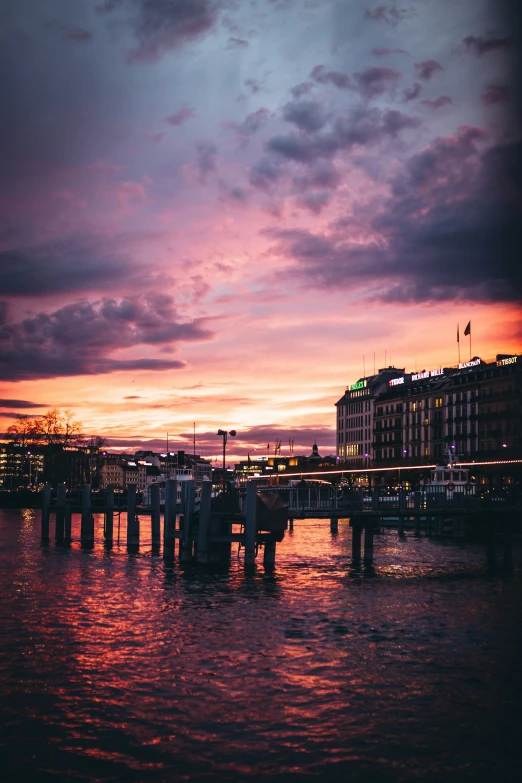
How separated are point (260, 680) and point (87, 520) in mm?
44474

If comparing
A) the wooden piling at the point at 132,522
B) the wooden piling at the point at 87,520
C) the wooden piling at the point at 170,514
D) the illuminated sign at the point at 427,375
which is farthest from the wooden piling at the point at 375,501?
the illuminated sign at the point at 427,375

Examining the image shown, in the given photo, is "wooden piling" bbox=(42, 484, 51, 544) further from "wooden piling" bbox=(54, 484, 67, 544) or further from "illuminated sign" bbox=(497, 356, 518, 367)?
"illuminated sign" bbox=(497, 356, 518, 367)

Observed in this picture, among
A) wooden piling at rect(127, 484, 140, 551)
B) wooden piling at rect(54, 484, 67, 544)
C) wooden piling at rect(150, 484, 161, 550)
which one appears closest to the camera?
wooden piling at rect(150, 484, 161, 550)

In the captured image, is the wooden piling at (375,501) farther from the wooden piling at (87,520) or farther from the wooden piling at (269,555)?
the wooden piling at (87,520)

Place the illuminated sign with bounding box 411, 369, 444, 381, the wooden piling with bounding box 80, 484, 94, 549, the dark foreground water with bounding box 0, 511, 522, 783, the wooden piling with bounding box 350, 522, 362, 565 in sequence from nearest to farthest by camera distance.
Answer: the dark foreground water with bounding box 0, 511, 522, 783, the wooden piling with bounding box 350, 522, 362, 565, the wooden piling with bounding box 80, 484, 94, 549, the illuminated sign with bounding box 411, 369, 444, 381

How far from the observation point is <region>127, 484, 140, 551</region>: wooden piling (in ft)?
198

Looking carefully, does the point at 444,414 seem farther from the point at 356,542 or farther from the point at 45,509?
the point at 356,542

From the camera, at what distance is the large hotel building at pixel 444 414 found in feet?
453

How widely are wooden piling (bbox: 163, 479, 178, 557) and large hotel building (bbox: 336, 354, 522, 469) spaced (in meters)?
78.9

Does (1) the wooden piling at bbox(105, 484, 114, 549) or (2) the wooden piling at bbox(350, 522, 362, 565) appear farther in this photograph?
(1) the wooden piling at bbox(105, 484, 114, 549)

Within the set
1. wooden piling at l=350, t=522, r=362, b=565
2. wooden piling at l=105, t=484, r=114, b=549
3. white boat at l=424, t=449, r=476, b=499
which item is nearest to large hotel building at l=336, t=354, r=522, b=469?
white boat at l=424, t=449, r=476, b=499

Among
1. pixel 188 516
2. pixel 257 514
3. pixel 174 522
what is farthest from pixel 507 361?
pixel 257 514

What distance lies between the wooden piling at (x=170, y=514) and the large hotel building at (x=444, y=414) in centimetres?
7892

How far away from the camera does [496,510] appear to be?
52438 millimetres
